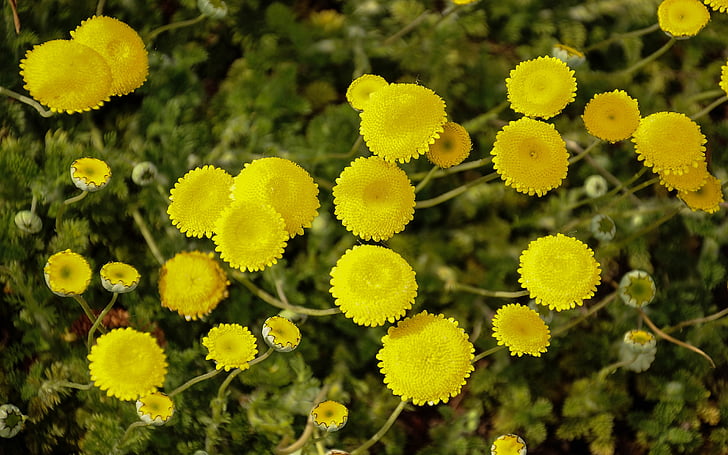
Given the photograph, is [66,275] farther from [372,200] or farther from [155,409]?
[372,200]

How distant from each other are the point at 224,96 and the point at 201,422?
143 centimetres

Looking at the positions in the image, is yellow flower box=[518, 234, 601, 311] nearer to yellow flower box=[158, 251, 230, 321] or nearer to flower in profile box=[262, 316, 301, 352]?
flower in profile box=[262, 316, 301, 352]

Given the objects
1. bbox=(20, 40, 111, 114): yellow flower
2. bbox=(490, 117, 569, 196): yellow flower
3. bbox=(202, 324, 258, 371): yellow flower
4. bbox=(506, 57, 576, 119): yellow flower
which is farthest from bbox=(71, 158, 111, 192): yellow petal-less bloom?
bbox=(506, 57, 576, 119): yellow flower

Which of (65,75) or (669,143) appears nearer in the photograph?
(65,75)

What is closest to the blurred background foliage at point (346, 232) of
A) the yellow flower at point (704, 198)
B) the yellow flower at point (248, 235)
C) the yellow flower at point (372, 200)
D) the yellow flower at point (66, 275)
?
the yellow flower at point (704, 198)

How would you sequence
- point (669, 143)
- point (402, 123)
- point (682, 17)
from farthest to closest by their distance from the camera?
point (682, 17) < point (669, 143) < point (402, 123)

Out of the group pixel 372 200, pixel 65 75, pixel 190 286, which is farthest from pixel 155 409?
pixel 65 75

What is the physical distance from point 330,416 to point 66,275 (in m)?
0.92

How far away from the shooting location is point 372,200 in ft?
6.88

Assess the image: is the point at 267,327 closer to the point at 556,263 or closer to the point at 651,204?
the point at 556,263

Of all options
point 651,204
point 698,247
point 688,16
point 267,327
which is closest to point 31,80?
point 267,327

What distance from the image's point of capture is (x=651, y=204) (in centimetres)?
300

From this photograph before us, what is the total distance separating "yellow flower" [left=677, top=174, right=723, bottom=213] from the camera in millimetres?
2348

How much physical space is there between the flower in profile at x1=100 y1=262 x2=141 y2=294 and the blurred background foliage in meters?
0.44
